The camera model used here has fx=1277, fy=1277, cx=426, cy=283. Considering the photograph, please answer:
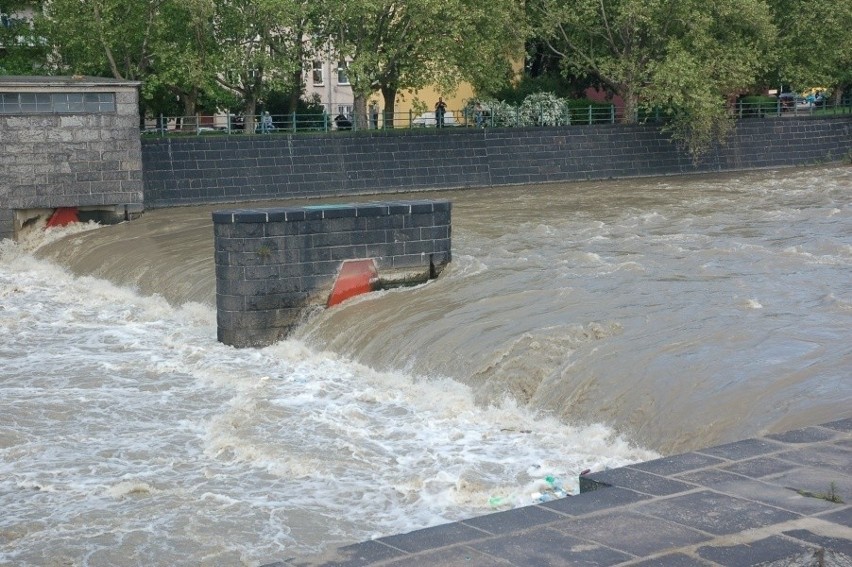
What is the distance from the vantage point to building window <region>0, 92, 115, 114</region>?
2577 cm

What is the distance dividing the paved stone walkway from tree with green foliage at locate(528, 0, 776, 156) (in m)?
28.4

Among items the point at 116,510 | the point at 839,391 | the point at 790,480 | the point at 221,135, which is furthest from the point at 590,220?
the point at 790,480

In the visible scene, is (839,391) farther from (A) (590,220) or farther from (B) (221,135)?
(B) (221,135)

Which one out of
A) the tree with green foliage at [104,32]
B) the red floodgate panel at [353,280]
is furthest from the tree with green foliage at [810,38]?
the red floodgate panel at [353,280]

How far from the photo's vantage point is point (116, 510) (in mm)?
9211

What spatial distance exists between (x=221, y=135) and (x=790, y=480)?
2606 cm

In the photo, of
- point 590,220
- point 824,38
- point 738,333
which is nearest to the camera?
point 738,333

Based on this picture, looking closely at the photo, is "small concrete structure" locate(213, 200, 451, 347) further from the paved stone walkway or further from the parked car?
the parked car

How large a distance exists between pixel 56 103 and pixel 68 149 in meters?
0.96

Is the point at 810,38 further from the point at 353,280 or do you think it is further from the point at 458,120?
the point at 353,280

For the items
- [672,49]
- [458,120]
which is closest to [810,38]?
[672,49]

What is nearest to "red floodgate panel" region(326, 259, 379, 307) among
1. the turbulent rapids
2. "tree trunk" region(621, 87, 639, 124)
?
the turbulent rapids

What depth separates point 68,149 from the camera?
26.3 metres

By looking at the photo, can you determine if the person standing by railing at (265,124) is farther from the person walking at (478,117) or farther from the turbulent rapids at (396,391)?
the turbulent rapids at (396,391)
